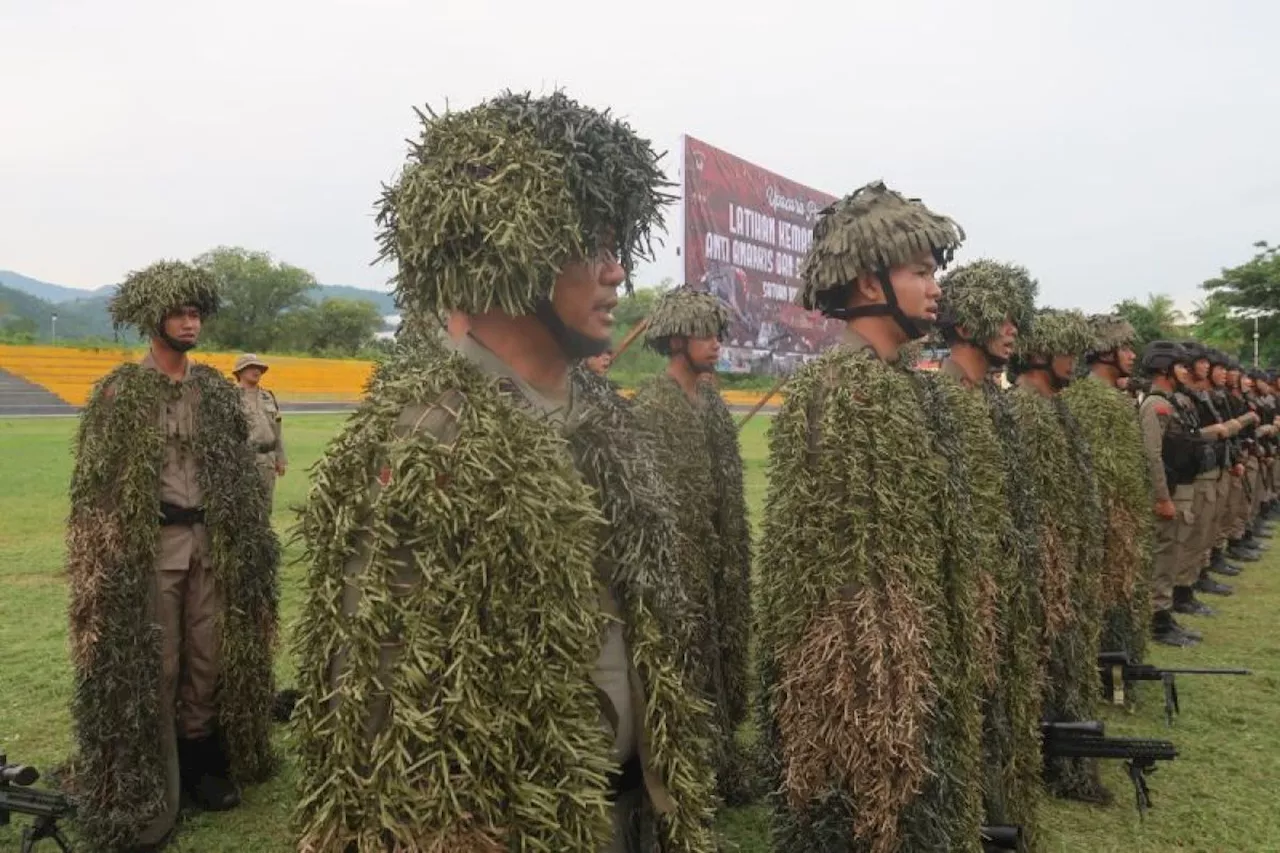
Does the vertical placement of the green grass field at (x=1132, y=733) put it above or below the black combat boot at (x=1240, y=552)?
above

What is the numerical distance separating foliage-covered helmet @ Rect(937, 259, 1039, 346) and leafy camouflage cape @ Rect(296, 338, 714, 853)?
2936 mm

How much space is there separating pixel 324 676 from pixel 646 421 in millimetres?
895

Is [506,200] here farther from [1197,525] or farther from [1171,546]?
[1197,525]

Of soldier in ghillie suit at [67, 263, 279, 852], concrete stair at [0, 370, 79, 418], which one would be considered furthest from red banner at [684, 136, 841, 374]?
concrete stair at [0, 370, 79, 418]

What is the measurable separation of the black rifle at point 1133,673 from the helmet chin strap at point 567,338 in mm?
4764

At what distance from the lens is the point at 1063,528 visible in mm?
4621

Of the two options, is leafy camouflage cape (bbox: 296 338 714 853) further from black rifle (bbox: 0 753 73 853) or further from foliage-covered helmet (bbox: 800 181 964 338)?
black rifle (bbox: 0 753 73 853)

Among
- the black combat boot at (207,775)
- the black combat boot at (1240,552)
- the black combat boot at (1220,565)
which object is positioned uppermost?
the black combat boot at (207,775)

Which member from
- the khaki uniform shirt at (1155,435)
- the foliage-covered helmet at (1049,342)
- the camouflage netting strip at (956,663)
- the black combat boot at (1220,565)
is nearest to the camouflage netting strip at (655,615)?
the camouflage netting strip at (956,663)

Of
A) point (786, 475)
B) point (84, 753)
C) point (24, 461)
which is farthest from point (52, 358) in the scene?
point (786, 475)

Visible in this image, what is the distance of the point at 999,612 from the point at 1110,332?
4.70m

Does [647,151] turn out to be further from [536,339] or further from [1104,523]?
[1104,523]

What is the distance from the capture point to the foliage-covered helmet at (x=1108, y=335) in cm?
711

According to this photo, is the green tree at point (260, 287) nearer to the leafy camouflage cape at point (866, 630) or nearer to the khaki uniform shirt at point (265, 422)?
the khaki uniform shirt at point (265, 422)
